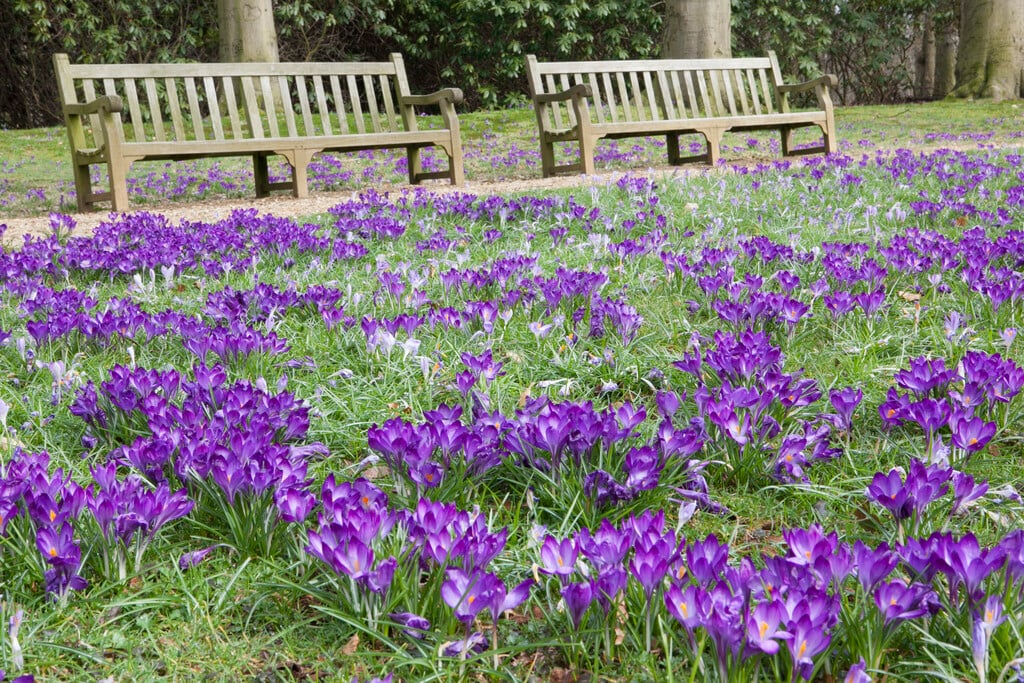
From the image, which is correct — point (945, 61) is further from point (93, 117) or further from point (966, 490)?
point (966, 490)

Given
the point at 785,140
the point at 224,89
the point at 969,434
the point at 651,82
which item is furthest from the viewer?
the point at 785,140

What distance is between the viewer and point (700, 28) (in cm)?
1512

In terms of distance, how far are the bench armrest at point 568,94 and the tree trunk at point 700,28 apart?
205 inches

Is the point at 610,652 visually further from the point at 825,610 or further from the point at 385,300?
the point at 385,300

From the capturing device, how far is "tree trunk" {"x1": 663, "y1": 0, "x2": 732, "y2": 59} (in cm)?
1508

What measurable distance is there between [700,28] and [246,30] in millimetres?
7742

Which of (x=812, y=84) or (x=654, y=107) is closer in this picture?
(x=654, y=107)

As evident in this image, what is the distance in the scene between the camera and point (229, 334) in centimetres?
296

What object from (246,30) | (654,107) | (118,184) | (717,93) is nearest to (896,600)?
(118,184)

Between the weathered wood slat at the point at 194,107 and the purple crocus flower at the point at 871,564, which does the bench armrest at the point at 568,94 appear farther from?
the purple crocus flower at the point at 871,564

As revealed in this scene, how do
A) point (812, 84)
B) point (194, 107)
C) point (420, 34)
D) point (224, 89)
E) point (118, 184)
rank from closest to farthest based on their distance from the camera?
1. point (118, 184)
2. point (194, 107)
3. point (224, 89)
4. point (812, 84)
5. point (420, 34)

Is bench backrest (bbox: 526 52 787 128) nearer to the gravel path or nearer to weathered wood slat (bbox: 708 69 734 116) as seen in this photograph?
weathered wood slat (bbox: 708 69 734 116)

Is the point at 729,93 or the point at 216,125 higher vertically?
the point at 729,93

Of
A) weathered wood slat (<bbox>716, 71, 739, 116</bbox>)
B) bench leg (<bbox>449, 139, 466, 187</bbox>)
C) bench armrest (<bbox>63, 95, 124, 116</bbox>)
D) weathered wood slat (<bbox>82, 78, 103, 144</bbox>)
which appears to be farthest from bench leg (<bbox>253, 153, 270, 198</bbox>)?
weathered wood slat (<bbox>716, 71, 739, 116</bbox>)
